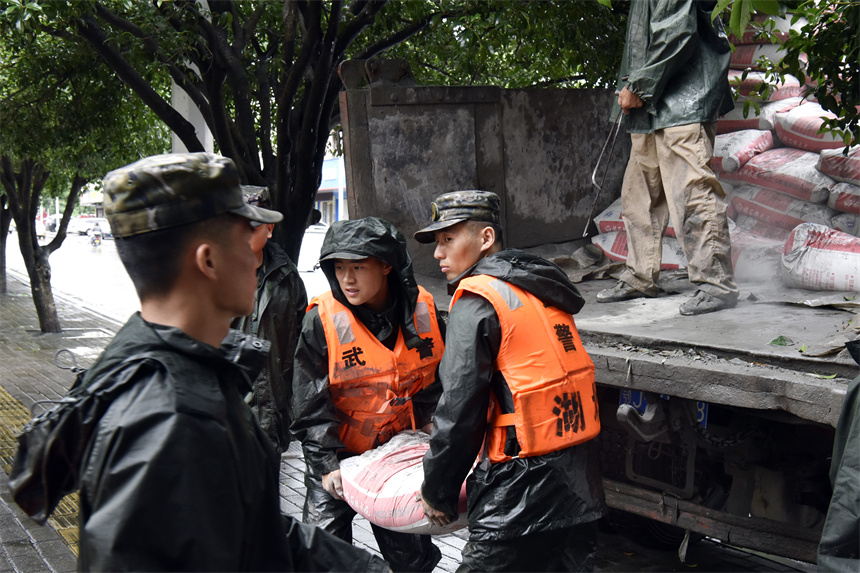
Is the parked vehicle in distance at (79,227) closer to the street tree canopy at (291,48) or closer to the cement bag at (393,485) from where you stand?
the street tree canopy at (291,48)

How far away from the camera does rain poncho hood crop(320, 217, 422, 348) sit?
3.22m

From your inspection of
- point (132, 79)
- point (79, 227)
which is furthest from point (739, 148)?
point (79, 227)

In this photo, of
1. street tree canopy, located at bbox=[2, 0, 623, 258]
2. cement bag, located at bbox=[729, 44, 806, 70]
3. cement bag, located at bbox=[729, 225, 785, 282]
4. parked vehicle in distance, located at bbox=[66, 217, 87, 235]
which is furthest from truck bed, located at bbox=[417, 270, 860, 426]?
parked vehicle in distance, located at bbox=[66, 217, 87, 235]

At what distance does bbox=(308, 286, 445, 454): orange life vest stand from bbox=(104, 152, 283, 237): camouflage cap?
169 centimetres

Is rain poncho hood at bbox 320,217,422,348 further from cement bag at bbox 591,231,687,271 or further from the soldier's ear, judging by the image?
cement bag at bbox 591,231,687,271

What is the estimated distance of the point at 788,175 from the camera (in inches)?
221

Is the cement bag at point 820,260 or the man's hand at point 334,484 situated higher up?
the cement bag at point 820,260

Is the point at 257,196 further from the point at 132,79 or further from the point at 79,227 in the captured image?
the point at 79,227

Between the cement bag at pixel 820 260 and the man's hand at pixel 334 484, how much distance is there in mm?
2820

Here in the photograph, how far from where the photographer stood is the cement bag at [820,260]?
430cm

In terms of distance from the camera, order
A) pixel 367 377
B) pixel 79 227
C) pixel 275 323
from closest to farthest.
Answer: pixel 367 377, pixel 275 323, pixel 79 227

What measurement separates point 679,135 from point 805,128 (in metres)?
1.97

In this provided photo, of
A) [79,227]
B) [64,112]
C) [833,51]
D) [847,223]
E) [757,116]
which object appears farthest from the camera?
[79,227]

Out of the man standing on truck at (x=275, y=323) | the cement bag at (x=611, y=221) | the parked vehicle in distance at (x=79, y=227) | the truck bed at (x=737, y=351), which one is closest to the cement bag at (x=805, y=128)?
the cement bag at (x=611, y=221)
